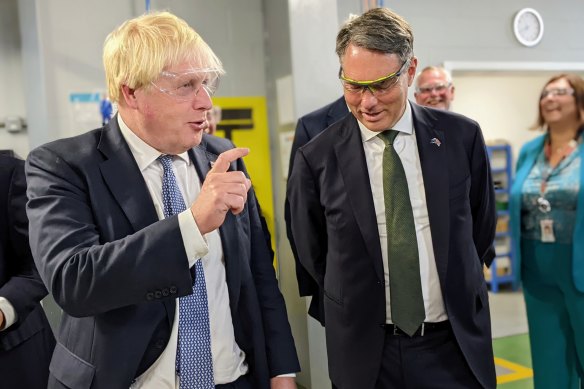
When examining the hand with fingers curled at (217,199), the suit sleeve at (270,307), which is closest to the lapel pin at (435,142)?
the suit sleeve at (270,307)

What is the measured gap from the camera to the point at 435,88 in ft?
10.9

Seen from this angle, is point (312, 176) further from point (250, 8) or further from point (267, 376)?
point (250, 8)

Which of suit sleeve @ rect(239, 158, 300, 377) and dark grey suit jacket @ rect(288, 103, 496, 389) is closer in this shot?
suit sleeve @ rect(239, 158, 300, 377)

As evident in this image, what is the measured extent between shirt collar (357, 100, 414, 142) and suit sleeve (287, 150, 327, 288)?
232mm

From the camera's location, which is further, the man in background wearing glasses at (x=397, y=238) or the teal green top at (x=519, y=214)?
the teal green top at (x=519, y=214)

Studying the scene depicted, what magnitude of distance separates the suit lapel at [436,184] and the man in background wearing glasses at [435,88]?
59.1 inches

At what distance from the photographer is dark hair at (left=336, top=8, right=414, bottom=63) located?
1757 mm

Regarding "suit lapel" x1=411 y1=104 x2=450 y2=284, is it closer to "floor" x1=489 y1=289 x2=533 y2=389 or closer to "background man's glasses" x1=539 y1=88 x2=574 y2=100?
"background man's glasses" x1=539 y1=88 x2=574 y2=100

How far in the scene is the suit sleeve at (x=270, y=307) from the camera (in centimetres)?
148

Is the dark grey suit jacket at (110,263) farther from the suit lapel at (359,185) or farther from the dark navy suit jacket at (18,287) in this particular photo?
the dark navy suit jacket at (18,287)

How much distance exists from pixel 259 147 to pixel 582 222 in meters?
2.41

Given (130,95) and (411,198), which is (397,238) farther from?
(130,95)

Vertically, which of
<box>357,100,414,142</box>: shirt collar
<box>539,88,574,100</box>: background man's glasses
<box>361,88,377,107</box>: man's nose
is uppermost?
<box>539,88,574,100</box>: background man's glasses

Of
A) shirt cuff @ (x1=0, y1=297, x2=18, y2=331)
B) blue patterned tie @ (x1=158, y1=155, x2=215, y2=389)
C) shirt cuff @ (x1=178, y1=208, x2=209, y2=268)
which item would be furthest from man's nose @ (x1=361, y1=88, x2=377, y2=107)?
shirt cuff @ (x1=0, y1=297, x2=18, y2=331)
